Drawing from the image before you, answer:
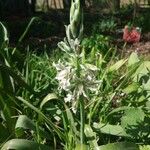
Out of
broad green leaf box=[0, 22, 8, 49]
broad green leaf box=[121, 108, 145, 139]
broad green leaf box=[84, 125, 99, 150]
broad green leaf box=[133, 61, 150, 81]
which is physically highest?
broad green leaf box=[0, 22, 8, 49]

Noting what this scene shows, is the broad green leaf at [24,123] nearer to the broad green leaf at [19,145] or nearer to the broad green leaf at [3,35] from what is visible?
the broad green leaf at [19,145]

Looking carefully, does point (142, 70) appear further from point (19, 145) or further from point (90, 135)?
point (19, 145)

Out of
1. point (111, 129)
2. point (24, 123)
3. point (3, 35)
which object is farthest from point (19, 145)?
point (3, 35)

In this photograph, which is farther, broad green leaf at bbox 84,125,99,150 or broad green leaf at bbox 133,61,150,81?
broad green leaf at bbox 133,61,150,81

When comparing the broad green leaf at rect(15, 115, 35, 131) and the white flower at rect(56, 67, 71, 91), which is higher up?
the white flower at rect(56, 67, 71, 91)

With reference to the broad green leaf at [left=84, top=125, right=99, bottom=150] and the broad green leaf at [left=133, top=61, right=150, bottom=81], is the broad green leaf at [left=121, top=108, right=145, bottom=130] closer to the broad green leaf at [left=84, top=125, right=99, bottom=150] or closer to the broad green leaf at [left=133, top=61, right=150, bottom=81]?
the broad green leaf at [left=84, top=125, right=99, bottom=150]

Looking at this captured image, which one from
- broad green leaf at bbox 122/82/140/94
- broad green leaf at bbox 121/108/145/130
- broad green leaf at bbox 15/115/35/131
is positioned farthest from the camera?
broad green leaf at bbox 122/82/140/94

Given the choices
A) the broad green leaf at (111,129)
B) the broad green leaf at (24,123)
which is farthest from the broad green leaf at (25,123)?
the broad green leaf at (111,129)

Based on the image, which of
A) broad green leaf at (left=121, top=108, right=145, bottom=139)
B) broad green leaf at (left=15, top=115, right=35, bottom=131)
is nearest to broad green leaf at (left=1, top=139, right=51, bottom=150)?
broad green leaf at (left=15, top=115, right=35, bottom=131)

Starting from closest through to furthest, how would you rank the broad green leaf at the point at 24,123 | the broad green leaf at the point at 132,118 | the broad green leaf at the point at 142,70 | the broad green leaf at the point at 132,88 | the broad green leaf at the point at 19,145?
1. the broad green leaf at the point at 19,145
2. the broad green leaf at the point at 24,123
3. the broad green leaf at the point at 132,118
4. the broad green leaf at the point at 132,88
5. the broad green leaf at the point at 142,70
